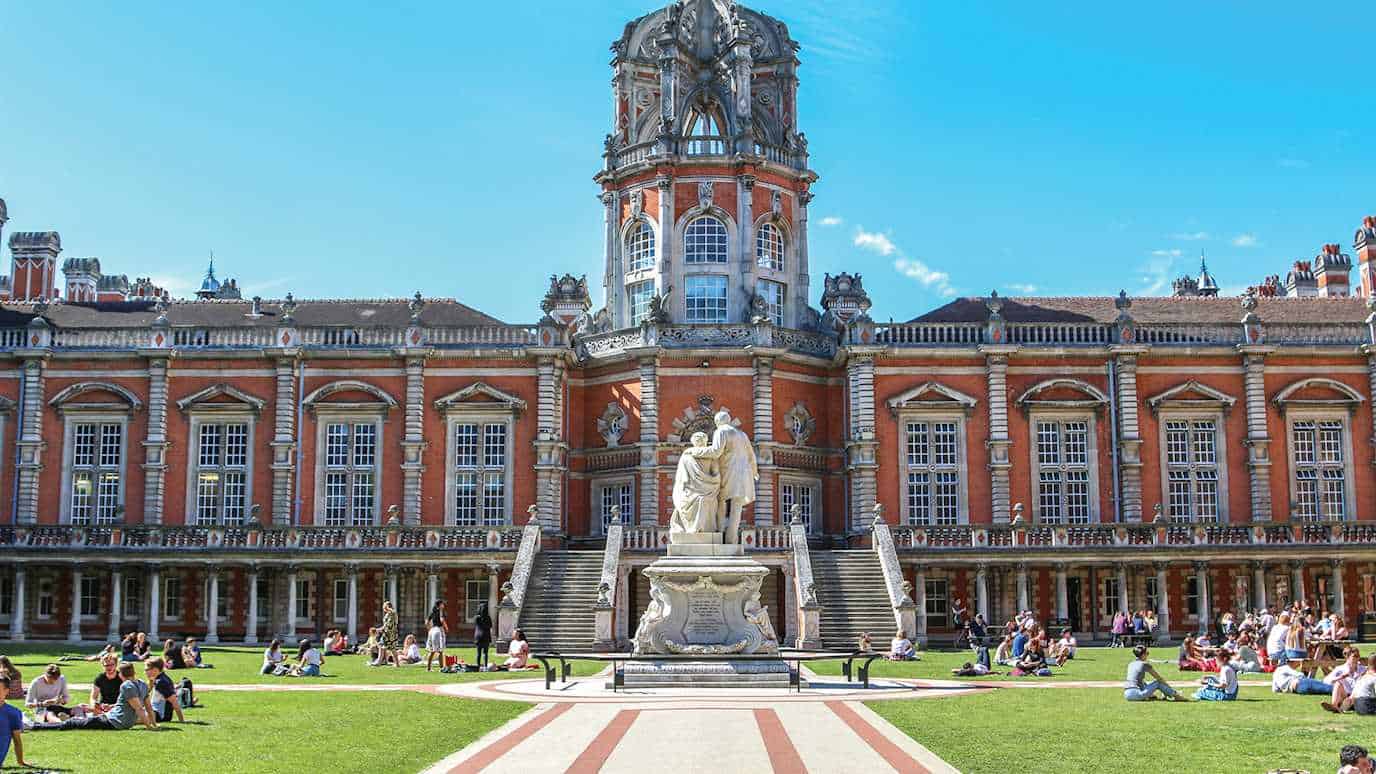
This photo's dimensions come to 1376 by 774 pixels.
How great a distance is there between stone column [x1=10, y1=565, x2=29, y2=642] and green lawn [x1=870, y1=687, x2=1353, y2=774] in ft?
109

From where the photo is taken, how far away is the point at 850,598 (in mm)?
41594

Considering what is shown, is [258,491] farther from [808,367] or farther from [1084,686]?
[1084,686]

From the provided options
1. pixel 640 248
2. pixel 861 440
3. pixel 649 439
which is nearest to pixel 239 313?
pixel 640 248

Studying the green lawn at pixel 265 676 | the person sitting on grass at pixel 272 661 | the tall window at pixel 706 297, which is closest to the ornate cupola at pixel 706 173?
the tall window at pixel 706 297

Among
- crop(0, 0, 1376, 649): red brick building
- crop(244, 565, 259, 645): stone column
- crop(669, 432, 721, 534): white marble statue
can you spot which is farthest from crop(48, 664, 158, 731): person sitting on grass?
crop(244, 565, 259, 645): stone column

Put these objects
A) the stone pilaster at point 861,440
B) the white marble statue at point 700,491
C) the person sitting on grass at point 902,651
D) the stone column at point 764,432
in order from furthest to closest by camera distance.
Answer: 1. the stone pilaster at point 861,440
2. the stone column at point 764,432
3. the person sitting on grass at point 902,651
4. the white marble statue at point 700,491

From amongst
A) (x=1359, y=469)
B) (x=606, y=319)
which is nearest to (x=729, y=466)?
(x=606, y=319)

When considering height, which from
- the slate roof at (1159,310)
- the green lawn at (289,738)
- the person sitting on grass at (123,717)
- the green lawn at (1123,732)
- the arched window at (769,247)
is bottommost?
the green lawn at (1123,732)

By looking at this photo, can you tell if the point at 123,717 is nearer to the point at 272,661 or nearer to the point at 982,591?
the point at 272,661

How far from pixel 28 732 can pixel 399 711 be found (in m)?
5.48

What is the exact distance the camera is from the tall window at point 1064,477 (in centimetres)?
4919

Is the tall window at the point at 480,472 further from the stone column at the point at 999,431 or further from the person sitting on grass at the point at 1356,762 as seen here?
the person sitting on grass at the point at 1356,762

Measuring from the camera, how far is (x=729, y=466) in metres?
28.7

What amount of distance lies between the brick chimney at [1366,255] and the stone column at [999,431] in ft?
57.6
